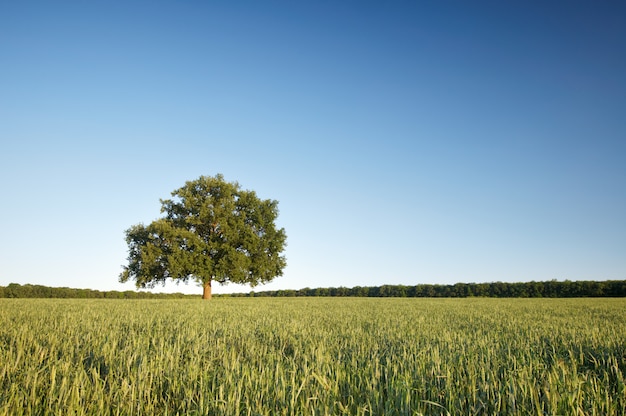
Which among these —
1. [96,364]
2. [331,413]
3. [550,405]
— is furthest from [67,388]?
[550,405]

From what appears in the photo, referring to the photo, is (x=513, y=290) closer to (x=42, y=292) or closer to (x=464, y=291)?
(x=464, y=291)

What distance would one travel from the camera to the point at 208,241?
35.1m

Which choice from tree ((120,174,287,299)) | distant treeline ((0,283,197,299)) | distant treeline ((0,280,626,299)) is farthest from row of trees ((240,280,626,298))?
distant treeline ((0,283,197,299))

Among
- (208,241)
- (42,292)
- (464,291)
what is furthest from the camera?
(464,291)

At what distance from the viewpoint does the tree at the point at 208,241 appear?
108ft

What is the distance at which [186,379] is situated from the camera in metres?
3.06

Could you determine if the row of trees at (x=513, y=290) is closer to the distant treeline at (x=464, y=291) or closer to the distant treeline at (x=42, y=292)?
the distant treeline at (x=464, y=291)

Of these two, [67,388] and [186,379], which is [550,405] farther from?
[67,388]

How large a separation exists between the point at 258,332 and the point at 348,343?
74.1 inches

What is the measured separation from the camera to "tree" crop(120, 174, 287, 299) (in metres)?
32.9

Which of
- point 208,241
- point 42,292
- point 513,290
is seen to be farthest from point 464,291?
point 42,292

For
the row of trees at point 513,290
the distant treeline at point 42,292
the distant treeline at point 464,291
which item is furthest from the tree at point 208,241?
the row of trees at point 513,290

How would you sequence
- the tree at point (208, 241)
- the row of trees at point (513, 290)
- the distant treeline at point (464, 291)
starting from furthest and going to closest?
the row of trees at point (513, 290) → the distant treeline at point (464, 291) → the tree at point (208, 241)

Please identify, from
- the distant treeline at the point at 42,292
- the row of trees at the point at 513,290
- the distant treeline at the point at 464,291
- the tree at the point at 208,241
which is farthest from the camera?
the row of trees at the point at 513,290
